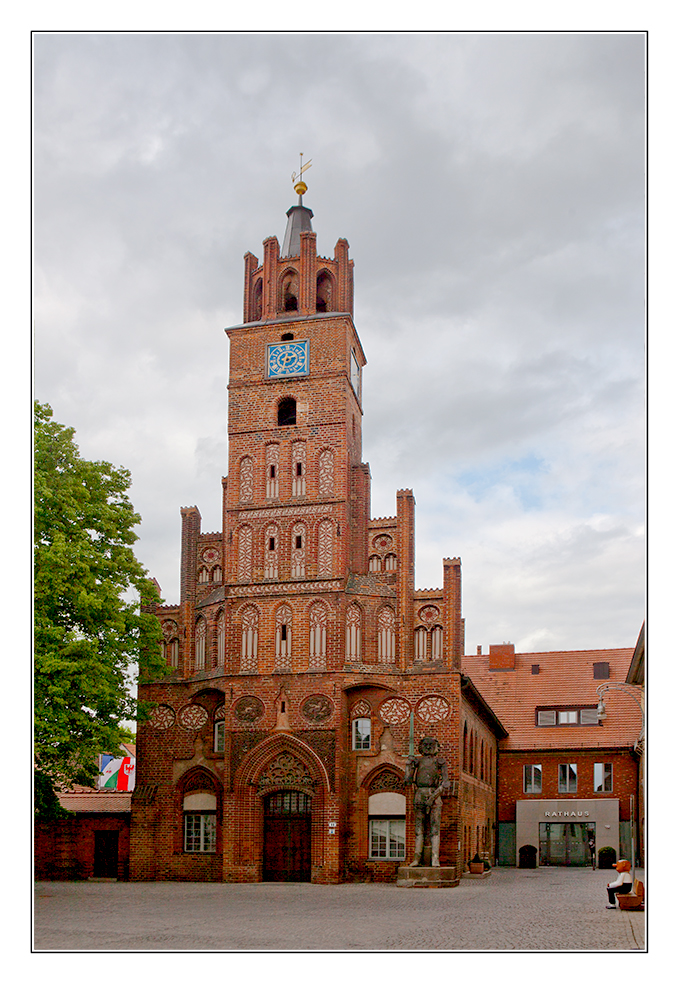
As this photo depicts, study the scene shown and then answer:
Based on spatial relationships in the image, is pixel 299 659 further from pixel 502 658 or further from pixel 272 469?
pixel 502 658

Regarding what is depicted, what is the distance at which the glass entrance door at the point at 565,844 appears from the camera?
4897 centimetres

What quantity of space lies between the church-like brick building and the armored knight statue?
933 millimetres

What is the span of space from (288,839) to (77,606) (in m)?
11.1

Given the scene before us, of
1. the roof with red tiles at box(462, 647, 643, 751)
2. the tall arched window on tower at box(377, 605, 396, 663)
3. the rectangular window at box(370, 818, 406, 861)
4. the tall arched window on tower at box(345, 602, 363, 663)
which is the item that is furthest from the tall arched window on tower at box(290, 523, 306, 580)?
the roof with red tiles at box(462, 647, 643, 751)

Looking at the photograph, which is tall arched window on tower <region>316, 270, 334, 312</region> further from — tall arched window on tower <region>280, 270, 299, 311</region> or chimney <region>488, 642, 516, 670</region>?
chimney <region>488, 642, 516, 670</region>

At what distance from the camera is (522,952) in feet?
54.8

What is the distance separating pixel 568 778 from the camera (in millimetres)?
49688

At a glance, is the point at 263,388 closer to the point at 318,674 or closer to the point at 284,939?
the point at 318,674

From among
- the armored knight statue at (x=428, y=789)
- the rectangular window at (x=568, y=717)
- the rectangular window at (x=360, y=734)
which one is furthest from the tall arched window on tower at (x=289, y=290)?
the rectangular window at (x=568, y=717)

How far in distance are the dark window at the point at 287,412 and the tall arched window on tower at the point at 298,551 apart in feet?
13.2

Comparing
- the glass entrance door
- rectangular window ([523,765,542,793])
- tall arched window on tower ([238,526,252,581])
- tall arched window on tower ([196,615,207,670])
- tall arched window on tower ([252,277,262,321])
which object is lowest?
the glass entrance door

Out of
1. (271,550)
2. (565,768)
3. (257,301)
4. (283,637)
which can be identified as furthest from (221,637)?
(565,768)

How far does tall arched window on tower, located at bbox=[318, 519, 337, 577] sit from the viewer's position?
113 ft

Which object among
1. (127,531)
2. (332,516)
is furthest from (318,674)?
(127,531)
